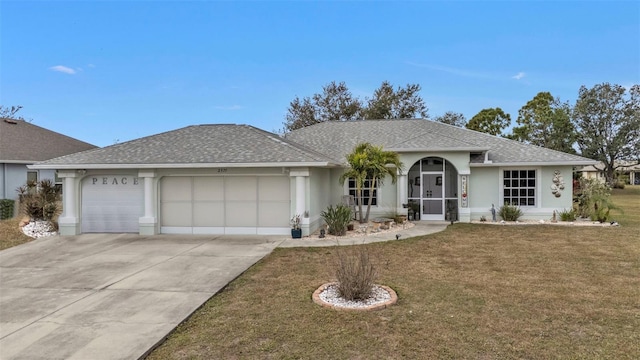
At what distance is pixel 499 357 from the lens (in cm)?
392

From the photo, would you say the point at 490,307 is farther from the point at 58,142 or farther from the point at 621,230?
the point at 58,142

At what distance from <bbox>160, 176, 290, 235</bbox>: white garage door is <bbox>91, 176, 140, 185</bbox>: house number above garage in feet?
3.61

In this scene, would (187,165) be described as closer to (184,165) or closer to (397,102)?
(184,165)

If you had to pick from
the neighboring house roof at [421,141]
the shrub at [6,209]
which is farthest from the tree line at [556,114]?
the shrub at [6,209]

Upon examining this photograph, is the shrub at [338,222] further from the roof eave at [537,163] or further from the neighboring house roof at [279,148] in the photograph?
the roof eave at [537,163]

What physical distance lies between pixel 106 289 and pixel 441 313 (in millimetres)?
6114

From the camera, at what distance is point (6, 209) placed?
1596 cm

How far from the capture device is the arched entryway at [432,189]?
15.7 m

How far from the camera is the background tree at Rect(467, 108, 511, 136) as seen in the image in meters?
41.3

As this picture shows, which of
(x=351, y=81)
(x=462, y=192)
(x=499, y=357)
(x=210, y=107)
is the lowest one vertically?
(x=499, y=357)

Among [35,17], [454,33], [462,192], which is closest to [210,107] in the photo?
[35,17]

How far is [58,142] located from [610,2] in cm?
3161

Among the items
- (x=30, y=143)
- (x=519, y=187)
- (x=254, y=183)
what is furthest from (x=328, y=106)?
(x=254, y=183)

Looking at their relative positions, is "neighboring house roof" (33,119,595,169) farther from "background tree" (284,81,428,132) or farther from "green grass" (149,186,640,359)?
"background tree" (284,81,428,132)
